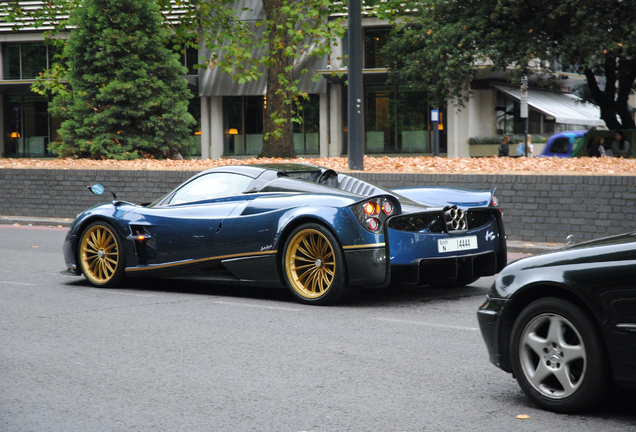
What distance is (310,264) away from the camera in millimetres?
6922

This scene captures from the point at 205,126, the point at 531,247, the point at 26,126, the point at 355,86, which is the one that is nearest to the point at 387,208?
the point at 531,247

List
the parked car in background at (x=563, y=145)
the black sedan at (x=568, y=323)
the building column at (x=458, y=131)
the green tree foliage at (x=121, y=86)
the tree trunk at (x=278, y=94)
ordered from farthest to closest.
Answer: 1. the building column at (x=458, y=131)
2. the green tree foliage at (x=121, y=86)
3. the parked car in background at (x=563, y=145)
4. the tree trunk at (x=278, y=94)
5. the black sedan at (x=568, y=323)

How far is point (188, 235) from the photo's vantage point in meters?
7.52

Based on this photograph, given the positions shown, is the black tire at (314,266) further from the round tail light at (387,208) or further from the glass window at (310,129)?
the glass window at (310,129)

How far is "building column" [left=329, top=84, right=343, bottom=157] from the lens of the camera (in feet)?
122

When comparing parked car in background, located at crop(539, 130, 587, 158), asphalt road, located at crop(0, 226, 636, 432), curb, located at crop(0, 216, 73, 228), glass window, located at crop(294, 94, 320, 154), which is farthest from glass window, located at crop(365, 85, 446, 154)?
asphalt road, located at crop(0, 226, 636, 432)

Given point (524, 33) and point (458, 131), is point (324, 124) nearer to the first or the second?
point (458, 131)

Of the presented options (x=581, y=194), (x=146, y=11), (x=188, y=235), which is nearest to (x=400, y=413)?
(x=188, y=235)

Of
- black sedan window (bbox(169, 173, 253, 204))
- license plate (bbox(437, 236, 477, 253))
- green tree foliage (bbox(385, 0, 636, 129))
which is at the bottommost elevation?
license plate (bbox(437, 236, 477, 253))

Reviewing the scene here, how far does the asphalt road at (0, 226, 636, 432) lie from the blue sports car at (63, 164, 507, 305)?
0.31 metres

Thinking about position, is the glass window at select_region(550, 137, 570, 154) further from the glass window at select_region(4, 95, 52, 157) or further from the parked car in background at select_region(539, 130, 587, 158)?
the glass window at select_region(4, 95, 52, 157)

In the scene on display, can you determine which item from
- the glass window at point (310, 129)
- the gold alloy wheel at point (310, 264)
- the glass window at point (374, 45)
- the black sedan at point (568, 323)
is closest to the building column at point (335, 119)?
the glass window at point (310, 129)

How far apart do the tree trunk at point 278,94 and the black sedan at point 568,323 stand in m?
14.5

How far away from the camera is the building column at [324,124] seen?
37.2m
